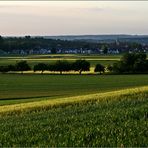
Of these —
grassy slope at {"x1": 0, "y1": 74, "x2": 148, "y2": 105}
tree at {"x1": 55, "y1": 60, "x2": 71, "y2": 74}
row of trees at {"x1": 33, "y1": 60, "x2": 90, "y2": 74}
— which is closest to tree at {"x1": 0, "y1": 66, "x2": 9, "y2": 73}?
row of trees at {"x1": 33, "y1": 60, "x2": 90, "y2": 74}

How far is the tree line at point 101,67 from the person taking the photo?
111625mm

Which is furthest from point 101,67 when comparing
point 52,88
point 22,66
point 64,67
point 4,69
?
point 52,88

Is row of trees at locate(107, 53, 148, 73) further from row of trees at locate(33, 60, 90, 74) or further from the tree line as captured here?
row of trees at locate(33, 60, 90, 74)

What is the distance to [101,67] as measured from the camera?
112 metres

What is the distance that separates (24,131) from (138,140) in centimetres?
478

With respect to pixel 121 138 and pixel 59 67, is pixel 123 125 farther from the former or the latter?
pixel 59 67

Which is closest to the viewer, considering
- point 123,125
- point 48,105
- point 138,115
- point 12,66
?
point 123,125

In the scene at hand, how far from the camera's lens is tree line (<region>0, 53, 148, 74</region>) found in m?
112

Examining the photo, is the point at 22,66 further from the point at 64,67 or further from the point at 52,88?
the point at 52,88

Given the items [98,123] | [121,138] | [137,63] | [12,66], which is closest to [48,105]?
[98,123]

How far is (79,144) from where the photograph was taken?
13.6 meters

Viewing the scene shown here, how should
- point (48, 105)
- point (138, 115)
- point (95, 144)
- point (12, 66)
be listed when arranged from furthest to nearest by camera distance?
point (12, 66) → point (48, 105) → point (138, 115) → point (95, 144)


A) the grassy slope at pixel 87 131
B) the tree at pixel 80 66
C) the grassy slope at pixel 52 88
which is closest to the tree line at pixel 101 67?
the tree at pixel 80 66

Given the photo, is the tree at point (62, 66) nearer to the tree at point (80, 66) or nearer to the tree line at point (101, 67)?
the tree line at point (101, 67)
